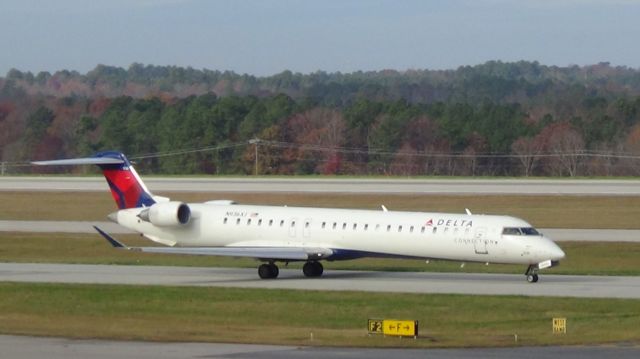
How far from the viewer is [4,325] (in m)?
26.8

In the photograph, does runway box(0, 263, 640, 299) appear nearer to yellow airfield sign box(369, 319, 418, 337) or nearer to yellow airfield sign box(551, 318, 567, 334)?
yellow airfield sign box(551, 318, 567, 334)

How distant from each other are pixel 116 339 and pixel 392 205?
44541 millimetres

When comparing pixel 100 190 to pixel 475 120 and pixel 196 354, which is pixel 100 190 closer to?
pixel 475 120

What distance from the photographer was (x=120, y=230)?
58.3 meters

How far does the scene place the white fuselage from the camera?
3488 cm

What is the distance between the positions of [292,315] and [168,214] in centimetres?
1046

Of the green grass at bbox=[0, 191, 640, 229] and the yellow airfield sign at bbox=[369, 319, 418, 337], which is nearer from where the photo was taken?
the yellow airfield sign at bbox=[369, 319, 418, 337]

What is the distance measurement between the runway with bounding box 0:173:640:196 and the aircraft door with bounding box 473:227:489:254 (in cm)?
3683

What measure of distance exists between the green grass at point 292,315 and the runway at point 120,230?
22077mm

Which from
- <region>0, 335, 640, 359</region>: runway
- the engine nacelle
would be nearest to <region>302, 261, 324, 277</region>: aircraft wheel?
the engine nacelle

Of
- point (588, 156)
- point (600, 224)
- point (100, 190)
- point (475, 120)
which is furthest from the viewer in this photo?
point (475, 120)

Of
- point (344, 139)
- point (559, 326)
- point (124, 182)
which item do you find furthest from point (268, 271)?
point (344, 139)

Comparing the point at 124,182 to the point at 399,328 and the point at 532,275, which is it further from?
the point at 399,328

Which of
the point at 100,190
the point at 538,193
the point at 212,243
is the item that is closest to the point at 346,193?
the point at 538,193
